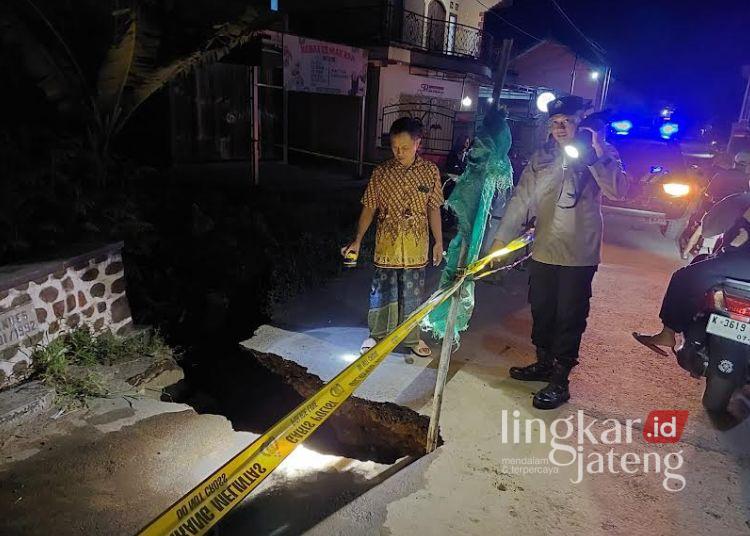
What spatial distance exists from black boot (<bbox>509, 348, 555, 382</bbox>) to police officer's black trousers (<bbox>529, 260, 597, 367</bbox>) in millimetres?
107

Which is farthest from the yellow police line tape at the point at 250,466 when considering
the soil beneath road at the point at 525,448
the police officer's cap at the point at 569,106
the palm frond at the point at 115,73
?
the palm frond at the point at 115,73

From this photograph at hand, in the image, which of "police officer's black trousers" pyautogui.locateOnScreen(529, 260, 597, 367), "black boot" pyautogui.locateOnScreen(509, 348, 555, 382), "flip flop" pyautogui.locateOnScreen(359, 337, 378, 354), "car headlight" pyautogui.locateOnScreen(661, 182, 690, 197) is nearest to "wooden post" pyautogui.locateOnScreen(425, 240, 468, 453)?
"police officer's black trousers" pyautogui.locateOnScreen(529, 260, 597, 367)

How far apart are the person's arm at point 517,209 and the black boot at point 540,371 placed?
93 centimetres

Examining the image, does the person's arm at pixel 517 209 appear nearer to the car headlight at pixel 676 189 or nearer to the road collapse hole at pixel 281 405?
the road collapse hole at pixel 281 405

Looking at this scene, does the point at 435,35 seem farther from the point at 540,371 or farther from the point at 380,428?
the point at 380,428

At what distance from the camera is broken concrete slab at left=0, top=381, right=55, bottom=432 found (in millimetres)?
3184

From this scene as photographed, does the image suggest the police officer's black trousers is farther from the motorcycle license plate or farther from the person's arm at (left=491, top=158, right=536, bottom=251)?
the motorcycle license plate

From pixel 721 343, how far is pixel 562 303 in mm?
1036

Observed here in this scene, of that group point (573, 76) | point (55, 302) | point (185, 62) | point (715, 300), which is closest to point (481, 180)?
point (715, 300)

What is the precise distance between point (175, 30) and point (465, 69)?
1050cm

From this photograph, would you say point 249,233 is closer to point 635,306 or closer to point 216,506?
point 635,306

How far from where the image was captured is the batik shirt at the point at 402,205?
12.8 ft

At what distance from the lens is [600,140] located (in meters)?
3.29

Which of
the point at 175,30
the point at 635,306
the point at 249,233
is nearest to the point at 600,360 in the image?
the point at 635,306
